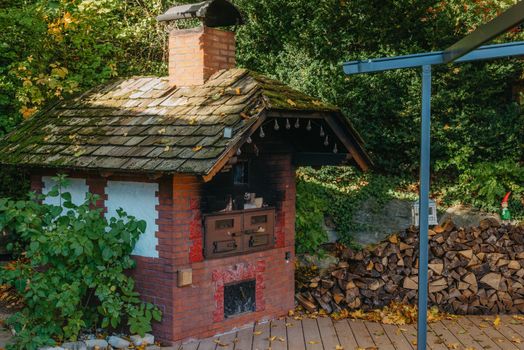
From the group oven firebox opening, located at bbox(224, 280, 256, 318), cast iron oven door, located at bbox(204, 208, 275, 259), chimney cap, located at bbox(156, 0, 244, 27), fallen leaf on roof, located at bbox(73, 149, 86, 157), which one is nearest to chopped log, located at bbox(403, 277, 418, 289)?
cast iron oven door, located at bbox(204, 208, 275, 259)

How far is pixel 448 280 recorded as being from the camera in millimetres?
8711

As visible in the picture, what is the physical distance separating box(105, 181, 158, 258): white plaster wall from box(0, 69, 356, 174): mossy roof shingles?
1.45 ft

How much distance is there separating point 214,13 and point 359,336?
15.4 feet

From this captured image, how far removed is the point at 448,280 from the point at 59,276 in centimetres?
538

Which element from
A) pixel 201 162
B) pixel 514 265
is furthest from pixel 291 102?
pixel 514 265

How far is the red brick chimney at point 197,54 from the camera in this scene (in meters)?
7.94

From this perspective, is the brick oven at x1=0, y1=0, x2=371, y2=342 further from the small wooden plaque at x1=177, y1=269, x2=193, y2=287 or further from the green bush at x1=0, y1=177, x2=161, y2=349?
the green bush at x1=0, y1=177, x2=161, y2=349

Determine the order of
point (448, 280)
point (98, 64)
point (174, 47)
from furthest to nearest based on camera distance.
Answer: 1. point (98, 64)
2. point (448, 280)
3. point (174, 47)

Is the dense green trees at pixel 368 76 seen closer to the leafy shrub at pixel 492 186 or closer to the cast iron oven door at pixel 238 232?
the leafy shrub at pixel 492 186

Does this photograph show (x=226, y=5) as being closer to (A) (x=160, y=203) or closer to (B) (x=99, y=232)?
(A) (x=160, y=203)

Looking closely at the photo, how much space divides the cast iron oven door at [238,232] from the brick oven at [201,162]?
0.05ft

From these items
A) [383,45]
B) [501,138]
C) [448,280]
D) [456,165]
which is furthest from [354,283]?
[383,45]

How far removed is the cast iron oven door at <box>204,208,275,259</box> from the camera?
7062mm

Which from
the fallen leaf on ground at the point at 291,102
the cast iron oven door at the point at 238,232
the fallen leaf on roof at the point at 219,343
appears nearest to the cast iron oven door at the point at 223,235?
the cast iron oven door at the point at 238,232
